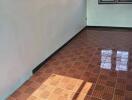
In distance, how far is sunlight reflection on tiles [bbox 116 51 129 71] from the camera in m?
2.83

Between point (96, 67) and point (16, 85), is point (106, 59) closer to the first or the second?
point (96, 67)

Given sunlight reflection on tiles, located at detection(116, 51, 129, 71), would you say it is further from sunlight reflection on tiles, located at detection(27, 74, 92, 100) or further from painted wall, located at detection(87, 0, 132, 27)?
painted wall, located at detection(87, 0, 132, 27)

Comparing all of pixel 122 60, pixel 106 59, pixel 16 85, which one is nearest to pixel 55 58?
pixel 106 59

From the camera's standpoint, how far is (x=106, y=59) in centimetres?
318

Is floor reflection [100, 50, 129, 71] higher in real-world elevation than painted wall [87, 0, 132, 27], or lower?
lower

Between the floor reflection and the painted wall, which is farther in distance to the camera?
the painted wall

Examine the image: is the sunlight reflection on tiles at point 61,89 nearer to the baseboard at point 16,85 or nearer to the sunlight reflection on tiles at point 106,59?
the baseboard at point 16,85

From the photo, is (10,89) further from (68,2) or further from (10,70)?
(68,2)

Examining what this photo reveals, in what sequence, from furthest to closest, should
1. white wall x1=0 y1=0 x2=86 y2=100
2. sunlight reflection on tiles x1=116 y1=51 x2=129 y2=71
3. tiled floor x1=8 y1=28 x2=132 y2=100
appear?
1. sunlight reflection on tiles x1=116 y1=51 x2=129 y2=71
2. tiled floor x1=8 y1=28 x2=132 y2=100
3. white wall x1=0 y1=0 x2=86 y2=100

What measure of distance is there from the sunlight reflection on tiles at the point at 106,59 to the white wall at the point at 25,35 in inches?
39.9

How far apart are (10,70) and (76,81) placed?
A: 991 millimetres

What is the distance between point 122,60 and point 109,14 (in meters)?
2.59

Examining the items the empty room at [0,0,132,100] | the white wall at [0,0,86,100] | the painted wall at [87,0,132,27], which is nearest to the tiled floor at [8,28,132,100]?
the empty room at [0,0,132,100]

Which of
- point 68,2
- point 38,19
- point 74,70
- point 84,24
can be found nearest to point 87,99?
point 74,70
